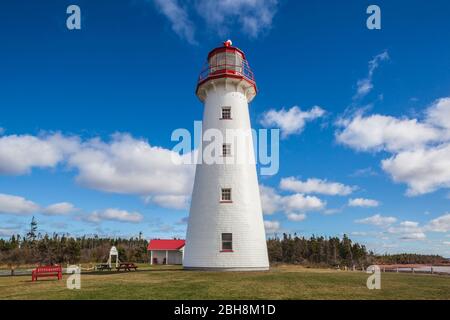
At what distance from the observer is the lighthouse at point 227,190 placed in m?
21.2

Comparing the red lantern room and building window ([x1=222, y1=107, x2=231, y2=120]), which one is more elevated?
the red lantern room

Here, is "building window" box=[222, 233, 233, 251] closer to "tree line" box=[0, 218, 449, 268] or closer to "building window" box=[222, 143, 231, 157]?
"building window" box=[222, 143, 231, 157]

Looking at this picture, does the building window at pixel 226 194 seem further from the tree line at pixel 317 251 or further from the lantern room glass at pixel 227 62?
the tree line at pixel 317 251

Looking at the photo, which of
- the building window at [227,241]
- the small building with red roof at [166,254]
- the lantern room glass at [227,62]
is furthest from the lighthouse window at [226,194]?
the small building with red roof at [166,254]

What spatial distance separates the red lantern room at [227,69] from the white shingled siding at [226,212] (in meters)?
0.46

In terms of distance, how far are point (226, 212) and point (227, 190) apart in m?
1.44

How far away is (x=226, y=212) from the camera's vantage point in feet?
70.7

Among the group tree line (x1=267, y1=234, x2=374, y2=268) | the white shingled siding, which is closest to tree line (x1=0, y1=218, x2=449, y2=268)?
tree line (x1=267, y1=234, x2=374, y2=268)

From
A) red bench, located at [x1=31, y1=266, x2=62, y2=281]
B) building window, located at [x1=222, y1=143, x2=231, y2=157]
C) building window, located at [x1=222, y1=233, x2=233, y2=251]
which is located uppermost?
building window, located at [x1=222, y1=143, x2=231, y2=157]

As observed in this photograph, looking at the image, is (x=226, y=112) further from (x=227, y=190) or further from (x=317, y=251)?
(x=317, y=251)

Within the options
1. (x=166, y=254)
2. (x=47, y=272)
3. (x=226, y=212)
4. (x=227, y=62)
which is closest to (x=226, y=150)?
(x=226, y=212)

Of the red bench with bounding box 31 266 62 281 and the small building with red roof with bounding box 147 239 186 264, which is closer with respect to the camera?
the red bench with bounding box 31 266 62 281

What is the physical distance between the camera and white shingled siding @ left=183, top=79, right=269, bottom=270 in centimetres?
2117

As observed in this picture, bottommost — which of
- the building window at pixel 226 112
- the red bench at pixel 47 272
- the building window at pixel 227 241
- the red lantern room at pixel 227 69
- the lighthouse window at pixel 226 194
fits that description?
the red bench at pixel 47 272
